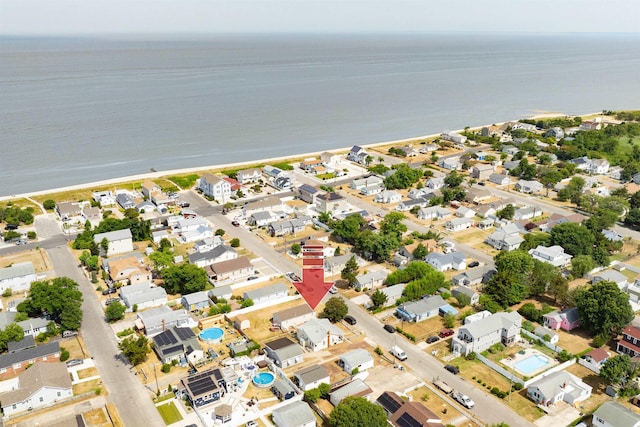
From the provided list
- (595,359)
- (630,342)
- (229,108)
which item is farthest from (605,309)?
(229,108)

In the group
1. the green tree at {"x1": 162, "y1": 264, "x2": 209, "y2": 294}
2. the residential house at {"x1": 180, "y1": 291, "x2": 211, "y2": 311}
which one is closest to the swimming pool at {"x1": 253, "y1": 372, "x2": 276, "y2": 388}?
the residential house at {"x1": 180, "y1": 291, "x2": 211, "y2": 311}

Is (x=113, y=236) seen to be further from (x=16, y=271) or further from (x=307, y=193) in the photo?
(x=307, y=193)

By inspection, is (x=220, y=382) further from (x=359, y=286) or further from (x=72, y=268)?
(x=72, y=268)

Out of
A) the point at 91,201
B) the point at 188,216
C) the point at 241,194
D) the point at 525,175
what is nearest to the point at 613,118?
the point at 525,175

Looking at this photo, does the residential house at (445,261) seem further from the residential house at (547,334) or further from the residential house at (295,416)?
the residential house at (295,416)

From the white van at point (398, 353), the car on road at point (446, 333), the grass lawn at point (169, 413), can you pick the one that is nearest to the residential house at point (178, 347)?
the grass lawn at point (169, 413)

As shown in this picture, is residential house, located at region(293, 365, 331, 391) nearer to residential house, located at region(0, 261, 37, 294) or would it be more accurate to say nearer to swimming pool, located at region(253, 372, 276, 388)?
swimming pool, located at region(253, 372, 276, 388)
